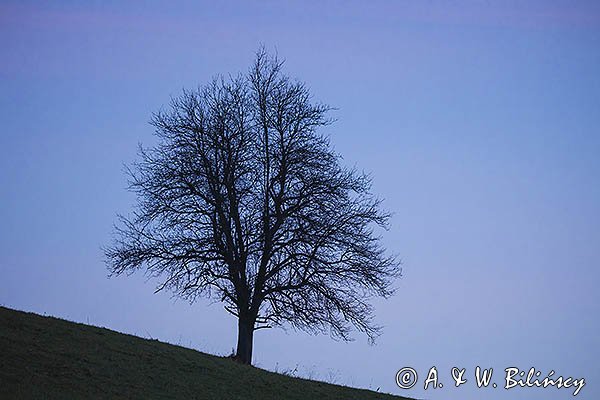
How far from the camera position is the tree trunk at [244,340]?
2914 centimetres

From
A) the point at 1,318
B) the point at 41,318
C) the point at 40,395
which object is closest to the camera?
the point at 40,395

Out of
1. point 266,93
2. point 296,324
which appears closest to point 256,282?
point 296,324

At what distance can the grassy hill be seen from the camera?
63.6 feet

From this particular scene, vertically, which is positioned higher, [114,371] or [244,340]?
[244,340]

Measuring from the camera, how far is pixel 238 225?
2941 cm

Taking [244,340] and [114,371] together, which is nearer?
[114,371]

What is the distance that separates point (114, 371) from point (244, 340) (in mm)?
Result: 8151

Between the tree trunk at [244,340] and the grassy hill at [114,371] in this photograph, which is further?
the tree trunk at [244,340]

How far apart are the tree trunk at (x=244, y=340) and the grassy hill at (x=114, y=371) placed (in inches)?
58.5

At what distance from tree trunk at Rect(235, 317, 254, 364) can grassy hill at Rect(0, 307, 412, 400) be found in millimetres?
1485

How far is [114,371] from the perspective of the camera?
21672 millimetres

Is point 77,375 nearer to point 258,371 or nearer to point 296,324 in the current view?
point 258,371

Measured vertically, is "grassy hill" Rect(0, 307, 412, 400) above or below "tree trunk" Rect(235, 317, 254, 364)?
below

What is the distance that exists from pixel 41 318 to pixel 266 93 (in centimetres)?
1182
